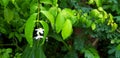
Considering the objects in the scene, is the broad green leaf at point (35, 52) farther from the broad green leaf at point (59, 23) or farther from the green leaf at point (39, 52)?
the broad green leaf at point (59, 23)

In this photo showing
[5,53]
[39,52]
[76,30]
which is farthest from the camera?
[76,30]

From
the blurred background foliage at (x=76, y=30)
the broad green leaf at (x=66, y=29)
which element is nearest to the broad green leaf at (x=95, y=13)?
the blurred background foliage at (x=76, y=30)

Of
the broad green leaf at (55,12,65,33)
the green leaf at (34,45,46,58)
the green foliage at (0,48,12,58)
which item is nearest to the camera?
the broad green leaf at (55,12,65,33)

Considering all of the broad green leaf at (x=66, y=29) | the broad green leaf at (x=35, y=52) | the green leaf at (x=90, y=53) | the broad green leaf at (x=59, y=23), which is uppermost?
the broad green leaf at (x=59, y=23)

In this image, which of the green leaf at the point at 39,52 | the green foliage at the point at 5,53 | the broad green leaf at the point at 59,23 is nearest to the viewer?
the broad green leaf at the point at 59,23

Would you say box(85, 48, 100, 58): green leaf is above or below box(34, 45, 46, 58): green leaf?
below

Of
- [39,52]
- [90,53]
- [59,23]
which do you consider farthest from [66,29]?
[90,53]

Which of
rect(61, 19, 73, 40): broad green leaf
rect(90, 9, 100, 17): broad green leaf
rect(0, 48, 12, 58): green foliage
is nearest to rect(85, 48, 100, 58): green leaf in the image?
rect(90, 9, 100, 17): broad green leaf

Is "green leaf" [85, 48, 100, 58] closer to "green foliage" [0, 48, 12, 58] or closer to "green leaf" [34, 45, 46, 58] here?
"green leaf" [34, 45, 46, 58]

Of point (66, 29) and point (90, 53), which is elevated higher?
point (66, 29)

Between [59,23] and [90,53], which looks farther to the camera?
[90,53]

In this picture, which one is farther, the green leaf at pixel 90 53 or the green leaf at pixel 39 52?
the green leaf at pixel 90 53

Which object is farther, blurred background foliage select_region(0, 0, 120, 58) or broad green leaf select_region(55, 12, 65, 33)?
blurred background foliage select_region(0, 0, 120, 58)

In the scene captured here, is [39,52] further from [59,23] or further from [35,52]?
[59,23]
